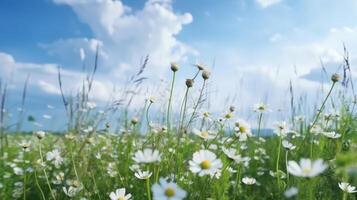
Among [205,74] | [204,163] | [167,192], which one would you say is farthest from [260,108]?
[167,192]

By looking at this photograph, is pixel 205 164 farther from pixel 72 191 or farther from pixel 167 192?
pixel 72 191

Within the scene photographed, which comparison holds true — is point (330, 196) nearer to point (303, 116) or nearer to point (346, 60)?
point (346, 60)

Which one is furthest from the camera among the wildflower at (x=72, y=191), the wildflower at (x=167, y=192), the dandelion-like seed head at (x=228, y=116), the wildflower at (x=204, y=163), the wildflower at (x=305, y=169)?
the dandelion-like seed head at (x=228, y=116)

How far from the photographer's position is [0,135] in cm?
548

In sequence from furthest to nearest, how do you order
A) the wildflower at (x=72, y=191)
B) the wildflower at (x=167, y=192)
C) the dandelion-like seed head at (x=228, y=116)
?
the dandelion-like seed head at (x=228, y=116) → the wildflower at (x=72, y=191) → the wildflower at (x=167, y=192)

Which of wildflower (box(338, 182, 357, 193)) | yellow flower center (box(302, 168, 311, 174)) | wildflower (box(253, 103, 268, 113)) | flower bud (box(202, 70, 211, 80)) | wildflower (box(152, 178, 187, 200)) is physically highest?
flower bud (box(202, 70, 211, 80))

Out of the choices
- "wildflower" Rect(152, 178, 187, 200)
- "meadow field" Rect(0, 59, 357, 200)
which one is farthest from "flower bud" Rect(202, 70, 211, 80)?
"wildflower" Rect(152, 178, 187, 200)

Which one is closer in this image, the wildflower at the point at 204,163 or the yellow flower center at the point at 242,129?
the wildflower at the point at 204,163

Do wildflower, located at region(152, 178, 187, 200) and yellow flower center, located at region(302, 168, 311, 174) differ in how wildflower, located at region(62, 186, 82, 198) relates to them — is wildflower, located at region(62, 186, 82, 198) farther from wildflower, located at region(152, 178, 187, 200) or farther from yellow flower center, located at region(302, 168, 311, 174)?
yellow flower center, located at region(302, 168, 311, 174)

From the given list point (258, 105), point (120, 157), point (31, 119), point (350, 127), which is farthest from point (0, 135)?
point (350, 127)

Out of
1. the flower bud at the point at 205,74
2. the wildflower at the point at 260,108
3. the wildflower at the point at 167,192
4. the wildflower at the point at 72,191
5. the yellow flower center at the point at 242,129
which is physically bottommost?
the wildflower at the point at 72,191

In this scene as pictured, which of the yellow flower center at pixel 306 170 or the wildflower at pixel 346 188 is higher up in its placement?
the yellow flower center at pixel 306 170

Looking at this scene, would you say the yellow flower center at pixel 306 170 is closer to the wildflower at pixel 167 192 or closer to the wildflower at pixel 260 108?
the wildflower at pixel 167 192

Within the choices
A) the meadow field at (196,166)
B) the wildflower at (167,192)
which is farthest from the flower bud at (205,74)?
the wildflower at (167,192)
